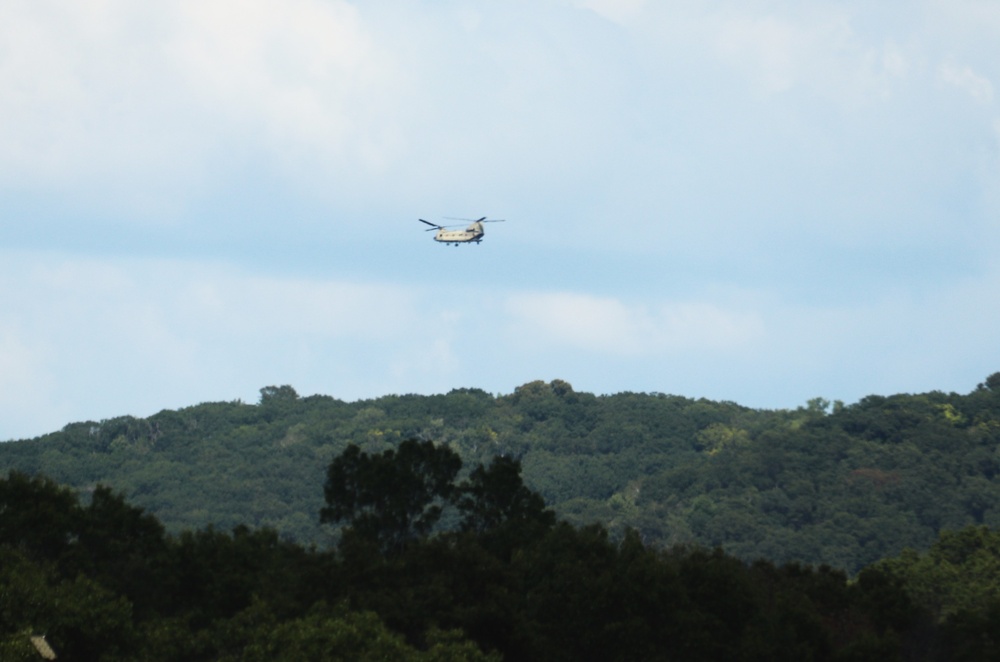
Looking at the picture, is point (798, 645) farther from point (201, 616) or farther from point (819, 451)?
point (819, 451)

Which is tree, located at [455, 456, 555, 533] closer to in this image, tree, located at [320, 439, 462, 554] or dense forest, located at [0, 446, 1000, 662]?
tree, located at [320, 439, 462, 554]

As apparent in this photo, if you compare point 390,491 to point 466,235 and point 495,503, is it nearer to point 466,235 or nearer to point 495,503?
point 495,503

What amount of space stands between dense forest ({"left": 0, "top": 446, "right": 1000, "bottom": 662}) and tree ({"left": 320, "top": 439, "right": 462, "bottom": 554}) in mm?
4040

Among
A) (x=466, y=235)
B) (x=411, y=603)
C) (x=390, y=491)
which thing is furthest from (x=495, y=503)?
(x=466, y=235)

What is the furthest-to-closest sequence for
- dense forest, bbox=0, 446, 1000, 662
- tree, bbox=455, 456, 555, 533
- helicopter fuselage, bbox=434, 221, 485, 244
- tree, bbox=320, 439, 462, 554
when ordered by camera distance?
1. helicopter fuselage, bbox=434, 221, 485, 244
2. tree, bbox=455, 456, 555, 533
3. tree, bbox=320, 439, 462, 554
4. dense forest, bbox=0, 446, 1000, 662

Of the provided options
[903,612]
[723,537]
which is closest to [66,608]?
[903,612]

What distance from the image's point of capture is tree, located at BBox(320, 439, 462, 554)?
64625mm

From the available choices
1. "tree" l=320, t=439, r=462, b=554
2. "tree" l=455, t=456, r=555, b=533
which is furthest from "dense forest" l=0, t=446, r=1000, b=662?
"tree" l=455, t=456, r=555, b=533

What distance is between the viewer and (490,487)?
66.6 metres

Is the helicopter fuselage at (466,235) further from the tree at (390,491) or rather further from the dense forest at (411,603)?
the dense forest at (411,603)

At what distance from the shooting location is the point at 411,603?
51.3 m

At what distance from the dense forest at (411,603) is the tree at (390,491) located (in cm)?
404

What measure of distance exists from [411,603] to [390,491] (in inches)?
550

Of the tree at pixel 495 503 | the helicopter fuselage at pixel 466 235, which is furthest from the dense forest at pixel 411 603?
the helicopter fuselage at pixel 466 235
